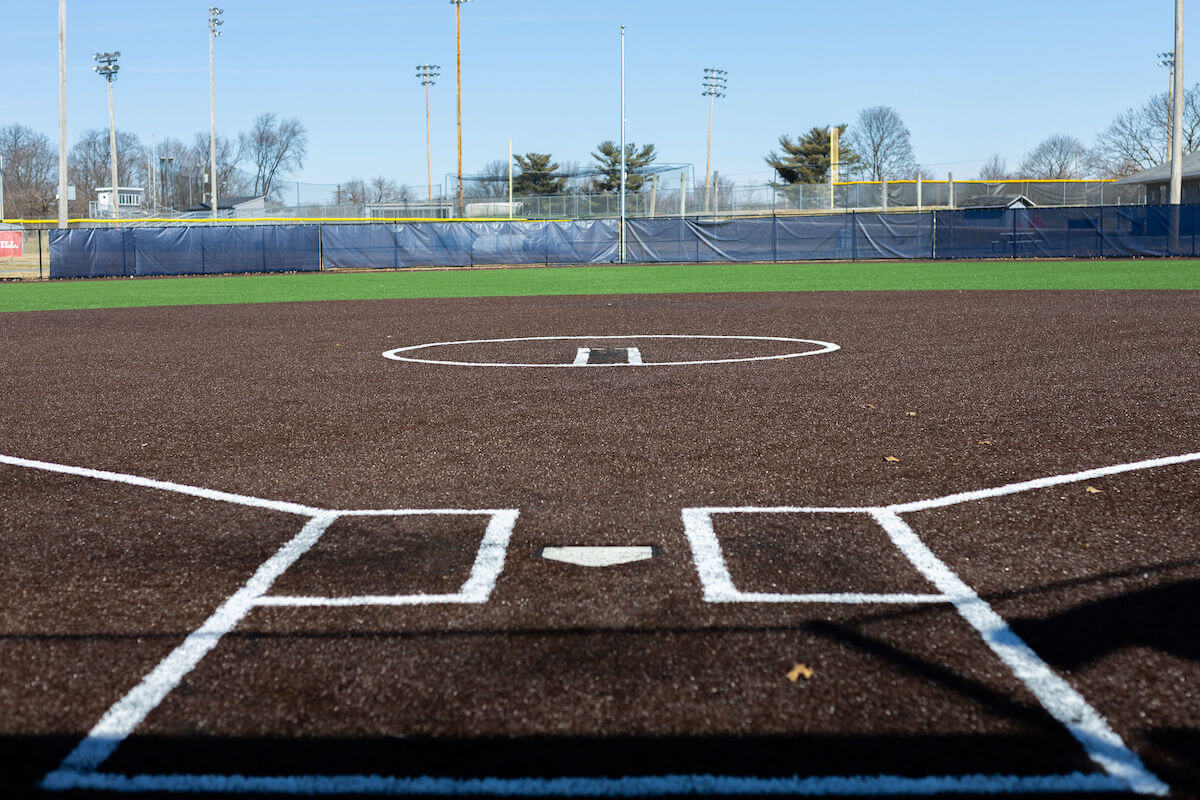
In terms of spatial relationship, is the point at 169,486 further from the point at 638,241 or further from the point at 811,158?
the point at 811,158

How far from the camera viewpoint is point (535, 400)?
8531mm

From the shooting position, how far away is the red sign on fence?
117 ft

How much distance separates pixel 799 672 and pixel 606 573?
1.14 m

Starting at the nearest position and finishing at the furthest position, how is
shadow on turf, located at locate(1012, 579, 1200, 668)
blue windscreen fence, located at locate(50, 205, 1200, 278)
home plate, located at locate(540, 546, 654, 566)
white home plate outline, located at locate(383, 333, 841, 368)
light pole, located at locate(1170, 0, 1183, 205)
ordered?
1. shadow on turf, located at locate(1012, 579, 1200, 668)
2. home plate, located at locate(540, 546, 654, 566)
3. white home plate outline, located at locate(383, 333, 841, 368)
4. light pole, located at locate(1170, 0, 1183, 205)
5. blue windscreen fence, located at locate(50, 205, 1200, 278)

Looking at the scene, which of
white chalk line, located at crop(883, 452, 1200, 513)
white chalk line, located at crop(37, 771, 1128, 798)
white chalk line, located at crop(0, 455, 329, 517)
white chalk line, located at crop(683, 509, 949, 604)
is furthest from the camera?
white chalk line, located at crop(0, 455, 329, 517)

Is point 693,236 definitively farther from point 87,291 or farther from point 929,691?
point 929,691

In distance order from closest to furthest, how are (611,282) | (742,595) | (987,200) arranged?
(742,595)
(611,282)
(987,200)

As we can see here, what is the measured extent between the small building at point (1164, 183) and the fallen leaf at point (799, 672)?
6271 centimetres

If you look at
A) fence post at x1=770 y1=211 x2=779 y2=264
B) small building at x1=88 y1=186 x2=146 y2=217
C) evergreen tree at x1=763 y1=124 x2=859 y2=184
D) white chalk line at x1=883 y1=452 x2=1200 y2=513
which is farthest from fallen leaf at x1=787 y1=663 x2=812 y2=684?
evergreen tree at x1=763 y1=124 x2=859 y2=184

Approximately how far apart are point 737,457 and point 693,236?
35.9 meters

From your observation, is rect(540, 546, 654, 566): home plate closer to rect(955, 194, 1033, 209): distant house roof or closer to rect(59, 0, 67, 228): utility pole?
rect(59, 0, 67, 228): utility pole

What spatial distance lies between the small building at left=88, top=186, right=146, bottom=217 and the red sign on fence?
27480mm

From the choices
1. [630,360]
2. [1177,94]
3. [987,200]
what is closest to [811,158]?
[987,200]

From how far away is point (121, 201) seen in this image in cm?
10100
